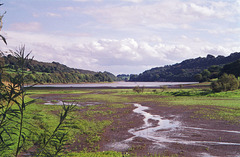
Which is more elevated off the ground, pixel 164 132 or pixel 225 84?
pixel 225 84

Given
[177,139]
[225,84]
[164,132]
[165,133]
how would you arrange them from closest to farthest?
[177,139] < [165,133] < [164,132] < [225,84]

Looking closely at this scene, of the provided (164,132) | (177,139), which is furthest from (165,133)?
(177,139)

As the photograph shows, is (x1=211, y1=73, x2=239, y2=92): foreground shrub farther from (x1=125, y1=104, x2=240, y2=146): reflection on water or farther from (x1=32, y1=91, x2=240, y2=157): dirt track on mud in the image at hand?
(x1=125, y1=104, x2=240, y2=146): reflection on water

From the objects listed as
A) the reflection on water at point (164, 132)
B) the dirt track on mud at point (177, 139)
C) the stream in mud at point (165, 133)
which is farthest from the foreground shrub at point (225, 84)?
the stream in mud at point (165, 133)

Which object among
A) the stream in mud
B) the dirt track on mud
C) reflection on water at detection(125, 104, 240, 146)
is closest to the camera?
the dirt track on mud

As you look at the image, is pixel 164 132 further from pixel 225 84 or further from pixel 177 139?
pixel 225 84

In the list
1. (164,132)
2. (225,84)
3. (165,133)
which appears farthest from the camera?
(225,84)

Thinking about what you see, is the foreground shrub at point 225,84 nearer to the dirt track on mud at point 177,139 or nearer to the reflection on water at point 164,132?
the dirt track on mud at point 177,139

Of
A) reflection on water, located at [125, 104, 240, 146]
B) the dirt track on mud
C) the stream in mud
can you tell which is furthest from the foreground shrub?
the stream in mud

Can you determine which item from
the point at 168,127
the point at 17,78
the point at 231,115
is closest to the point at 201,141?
the point at 168,127

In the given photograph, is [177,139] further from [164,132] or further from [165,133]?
[164,132]

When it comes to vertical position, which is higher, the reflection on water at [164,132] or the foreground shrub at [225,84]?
the foreground shrub at [225,84]

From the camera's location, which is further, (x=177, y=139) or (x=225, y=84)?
(x=225, y=84)

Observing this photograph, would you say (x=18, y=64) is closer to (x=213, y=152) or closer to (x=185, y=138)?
(x=213, y=152)
